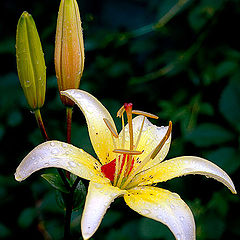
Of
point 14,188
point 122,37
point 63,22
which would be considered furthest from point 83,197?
point 122,37

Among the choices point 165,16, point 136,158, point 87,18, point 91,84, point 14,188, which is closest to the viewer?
point 136,158

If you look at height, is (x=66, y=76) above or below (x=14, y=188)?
above

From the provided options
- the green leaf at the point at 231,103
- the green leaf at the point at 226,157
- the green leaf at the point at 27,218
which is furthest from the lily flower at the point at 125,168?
the green leaf at the point at 27,218

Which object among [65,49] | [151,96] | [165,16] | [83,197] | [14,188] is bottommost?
[14,188]

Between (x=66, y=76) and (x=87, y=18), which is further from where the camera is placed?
(x=87, y=18)

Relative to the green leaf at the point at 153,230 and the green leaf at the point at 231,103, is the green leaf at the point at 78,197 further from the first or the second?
the green leaf at the point at 231,103

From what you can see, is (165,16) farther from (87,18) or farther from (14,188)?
(14,188)

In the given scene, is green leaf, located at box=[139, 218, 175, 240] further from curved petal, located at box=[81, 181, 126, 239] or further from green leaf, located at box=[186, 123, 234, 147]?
curved petal, located at box=[81, 181, 126, 239]

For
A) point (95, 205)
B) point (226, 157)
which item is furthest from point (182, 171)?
point (226, 157)
